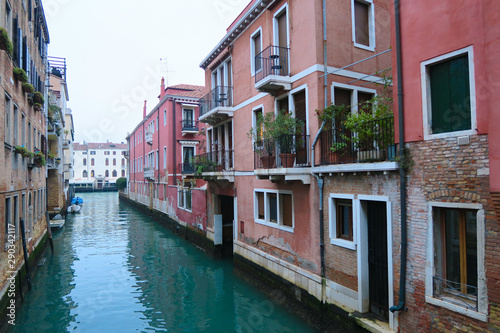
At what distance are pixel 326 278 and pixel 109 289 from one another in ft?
26.0

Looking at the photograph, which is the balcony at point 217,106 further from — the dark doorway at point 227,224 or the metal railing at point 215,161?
the dark doorway at point 227,224

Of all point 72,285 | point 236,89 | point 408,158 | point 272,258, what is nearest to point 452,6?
point 408,158

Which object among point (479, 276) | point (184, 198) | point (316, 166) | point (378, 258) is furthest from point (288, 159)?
point (184, 198)

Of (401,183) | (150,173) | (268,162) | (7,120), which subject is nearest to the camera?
(401,183)

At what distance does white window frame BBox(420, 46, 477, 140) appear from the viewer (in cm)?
497

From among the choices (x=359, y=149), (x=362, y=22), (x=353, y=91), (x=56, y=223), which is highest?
(x=362, y=22)

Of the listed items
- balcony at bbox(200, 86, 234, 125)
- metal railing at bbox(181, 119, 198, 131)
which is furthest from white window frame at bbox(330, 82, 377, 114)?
metal railing at bbox(181, 119, 198, 131)

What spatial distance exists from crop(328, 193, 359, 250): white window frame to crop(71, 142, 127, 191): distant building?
80.0m

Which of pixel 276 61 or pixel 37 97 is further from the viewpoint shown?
pixel 37 97

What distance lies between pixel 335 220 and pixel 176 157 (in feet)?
66.4

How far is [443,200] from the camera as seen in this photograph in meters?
5.34

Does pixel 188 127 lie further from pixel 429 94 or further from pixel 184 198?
pixel 429 94

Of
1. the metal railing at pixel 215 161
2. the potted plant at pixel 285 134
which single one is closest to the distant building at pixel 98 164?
the metal railing at pixel 215 161

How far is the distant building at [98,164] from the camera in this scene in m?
81.3
